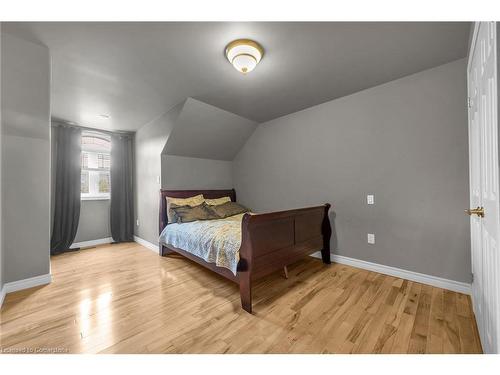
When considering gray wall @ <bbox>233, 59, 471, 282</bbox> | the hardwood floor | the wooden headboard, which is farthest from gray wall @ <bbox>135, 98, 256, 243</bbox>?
the hardwood floor

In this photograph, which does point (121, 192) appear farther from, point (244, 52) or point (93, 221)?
point (244, 52)

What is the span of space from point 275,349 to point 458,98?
2.78 m

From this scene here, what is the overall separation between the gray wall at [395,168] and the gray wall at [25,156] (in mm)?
3027

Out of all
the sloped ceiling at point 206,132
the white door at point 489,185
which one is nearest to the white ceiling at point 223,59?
the sloped ceiling at point 206,132

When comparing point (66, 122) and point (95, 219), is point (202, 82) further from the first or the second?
point (95, 219)

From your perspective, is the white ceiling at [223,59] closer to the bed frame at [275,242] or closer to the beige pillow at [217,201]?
the bed frame at [275,242]

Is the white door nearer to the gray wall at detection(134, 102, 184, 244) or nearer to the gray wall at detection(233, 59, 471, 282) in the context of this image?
the gray wall at detection(233, 59, 471, 282)

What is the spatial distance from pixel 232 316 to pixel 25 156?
2.47m

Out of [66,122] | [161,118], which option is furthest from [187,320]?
[66,122]

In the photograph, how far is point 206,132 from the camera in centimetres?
335

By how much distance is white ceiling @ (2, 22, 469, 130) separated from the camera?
156 centimetres

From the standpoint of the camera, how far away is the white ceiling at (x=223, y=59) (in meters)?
1.56

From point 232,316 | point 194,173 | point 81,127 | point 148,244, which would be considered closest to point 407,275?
point 232,316

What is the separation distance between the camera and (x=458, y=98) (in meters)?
1.96
